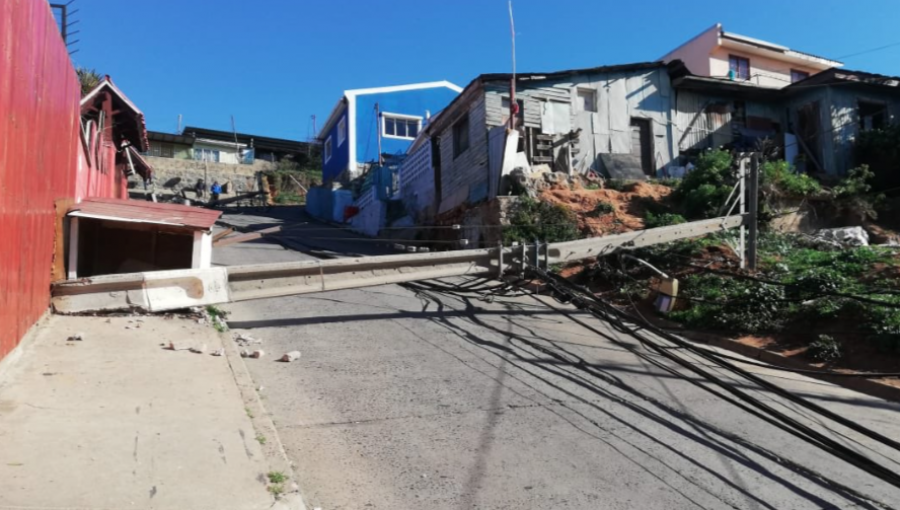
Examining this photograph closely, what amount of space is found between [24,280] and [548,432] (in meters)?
5.12

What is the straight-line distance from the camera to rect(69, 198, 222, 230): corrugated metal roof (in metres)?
8.44

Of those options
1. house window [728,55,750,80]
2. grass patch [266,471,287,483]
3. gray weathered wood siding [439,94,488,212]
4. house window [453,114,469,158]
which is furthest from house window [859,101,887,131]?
grass patch [266,471,287,483]

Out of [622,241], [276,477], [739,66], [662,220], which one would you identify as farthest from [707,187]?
[739,66]

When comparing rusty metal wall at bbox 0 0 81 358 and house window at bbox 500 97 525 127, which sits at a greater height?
house window at bbox 500 97 525 127

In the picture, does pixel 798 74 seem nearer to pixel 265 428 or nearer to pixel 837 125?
pixel 837 125

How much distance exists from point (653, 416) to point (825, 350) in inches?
159

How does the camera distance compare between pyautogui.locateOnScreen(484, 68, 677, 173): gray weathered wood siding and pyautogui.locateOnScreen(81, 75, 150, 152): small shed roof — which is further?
pyautogui.locateOnScreen(484, 68, 677, 173): gray weathered wood siding

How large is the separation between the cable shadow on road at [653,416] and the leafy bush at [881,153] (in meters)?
18.1

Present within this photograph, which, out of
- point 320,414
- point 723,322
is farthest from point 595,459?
point 723,322

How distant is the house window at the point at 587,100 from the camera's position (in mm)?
21125

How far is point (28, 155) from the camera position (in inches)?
213

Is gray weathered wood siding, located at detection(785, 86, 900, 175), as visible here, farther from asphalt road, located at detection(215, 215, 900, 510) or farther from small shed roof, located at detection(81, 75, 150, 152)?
small shed roof, located at detection(81, 75, 150, 152)

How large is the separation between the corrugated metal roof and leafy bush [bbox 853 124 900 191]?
70.1 feet

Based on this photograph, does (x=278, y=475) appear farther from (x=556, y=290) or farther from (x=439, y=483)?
(x=556, y=290)
